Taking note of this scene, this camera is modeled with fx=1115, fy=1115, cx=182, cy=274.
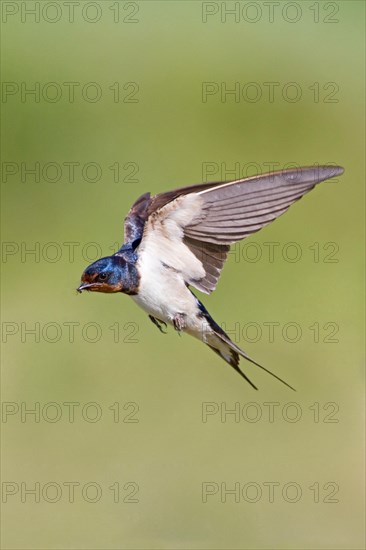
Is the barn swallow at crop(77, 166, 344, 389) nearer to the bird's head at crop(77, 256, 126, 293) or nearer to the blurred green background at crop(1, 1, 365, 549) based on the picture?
the bird's head at crop(77, 256, 126, 293)

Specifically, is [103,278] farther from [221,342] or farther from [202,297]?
[202,297]

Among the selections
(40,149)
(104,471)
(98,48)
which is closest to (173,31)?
(98,48)

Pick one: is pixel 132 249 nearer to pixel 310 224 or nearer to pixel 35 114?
pixel 310 224

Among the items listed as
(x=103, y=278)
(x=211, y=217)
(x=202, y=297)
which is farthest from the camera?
(x=202, y=297)

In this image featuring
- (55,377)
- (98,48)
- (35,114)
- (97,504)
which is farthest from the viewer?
(98,48)

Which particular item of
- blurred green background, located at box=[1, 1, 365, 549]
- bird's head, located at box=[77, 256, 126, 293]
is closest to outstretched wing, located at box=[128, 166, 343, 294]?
bird's head, located at box=[77, 256, 126, 293]

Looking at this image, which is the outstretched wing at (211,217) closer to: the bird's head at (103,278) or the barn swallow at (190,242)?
the barn swallow at (190,242)

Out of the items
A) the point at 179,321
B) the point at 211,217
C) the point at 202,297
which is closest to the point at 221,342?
the point at 179,321
